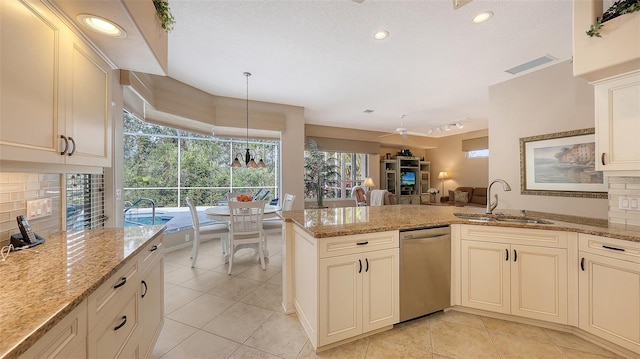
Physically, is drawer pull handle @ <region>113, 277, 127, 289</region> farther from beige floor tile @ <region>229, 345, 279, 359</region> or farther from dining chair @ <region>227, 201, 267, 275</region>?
dining chair @ <region>227, 201, 267, 275</region>

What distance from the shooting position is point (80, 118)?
139 cm

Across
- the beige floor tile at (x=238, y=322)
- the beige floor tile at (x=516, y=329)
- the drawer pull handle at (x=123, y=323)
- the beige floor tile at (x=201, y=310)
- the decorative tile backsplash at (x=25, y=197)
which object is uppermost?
the decorative tile backsplash at (x=25, y=197)

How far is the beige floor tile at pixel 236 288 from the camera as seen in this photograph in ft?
8.64

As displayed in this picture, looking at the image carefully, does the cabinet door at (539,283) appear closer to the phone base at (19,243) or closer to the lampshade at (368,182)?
the phone base at (19,243)

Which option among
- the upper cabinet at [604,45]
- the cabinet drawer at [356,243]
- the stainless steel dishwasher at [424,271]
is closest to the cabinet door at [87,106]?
the cabinet drawer at [356,243]

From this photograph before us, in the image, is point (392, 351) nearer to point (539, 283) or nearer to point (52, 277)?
point (539, 283)

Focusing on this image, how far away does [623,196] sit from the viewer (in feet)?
6.70

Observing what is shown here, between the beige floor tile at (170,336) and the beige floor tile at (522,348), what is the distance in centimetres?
244

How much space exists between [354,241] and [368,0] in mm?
2037

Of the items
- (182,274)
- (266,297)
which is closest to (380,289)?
(266,297)

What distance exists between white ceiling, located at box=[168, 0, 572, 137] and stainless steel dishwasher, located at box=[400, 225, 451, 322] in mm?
2019

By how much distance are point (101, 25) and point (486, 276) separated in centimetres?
332

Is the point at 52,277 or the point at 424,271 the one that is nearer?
the point at 52,277

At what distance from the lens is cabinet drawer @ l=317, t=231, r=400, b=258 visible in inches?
68.7
